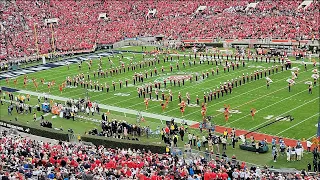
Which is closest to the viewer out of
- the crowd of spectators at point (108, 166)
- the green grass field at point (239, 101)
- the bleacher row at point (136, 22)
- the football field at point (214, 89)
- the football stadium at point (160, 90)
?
the crowd of spectators at point (108, 166)

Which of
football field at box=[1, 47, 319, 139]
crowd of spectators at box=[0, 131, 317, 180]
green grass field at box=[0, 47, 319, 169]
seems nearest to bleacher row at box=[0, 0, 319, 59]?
football field at box=[1, 47, 319, 139]

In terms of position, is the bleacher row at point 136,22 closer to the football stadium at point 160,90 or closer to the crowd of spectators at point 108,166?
the football stadium at point 160,90

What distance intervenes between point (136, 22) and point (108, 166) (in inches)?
1886

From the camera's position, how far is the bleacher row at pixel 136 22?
168ft

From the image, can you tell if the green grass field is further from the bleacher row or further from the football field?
the bleacher row

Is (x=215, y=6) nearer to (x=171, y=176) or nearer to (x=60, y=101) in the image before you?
(x=60, y=101)

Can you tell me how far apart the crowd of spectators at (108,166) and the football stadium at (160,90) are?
6 centimetres

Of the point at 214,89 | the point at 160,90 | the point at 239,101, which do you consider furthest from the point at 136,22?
the point at 239,101

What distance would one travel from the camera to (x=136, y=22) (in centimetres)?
6269

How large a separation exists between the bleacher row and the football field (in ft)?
32.0

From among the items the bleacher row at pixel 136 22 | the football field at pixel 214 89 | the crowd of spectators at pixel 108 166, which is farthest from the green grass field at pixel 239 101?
the bleacher row at pixel 136 22

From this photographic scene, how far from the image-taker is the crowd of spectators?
14867mm

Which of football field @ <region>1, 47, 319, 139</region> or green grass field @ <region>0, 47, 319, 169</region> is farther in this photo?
football field @ <region>1, 47, 319, 139</region>

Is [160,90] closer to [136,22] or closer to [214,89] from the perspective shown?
[214,89]
